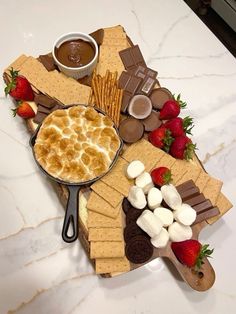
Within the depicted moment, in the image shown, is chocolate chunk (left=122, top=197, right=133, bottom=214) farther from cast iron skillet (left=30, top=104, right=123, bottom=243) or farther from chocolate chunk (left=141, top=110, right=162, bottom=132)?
chocolate chunk (left=141, top=110, right=162, bottom=132)

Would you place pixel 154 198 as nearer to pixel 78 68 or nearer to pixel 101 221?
pixel 101 221

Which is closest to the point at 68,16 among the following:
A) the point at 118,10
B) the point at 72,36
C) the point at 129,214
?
the point at 118,10

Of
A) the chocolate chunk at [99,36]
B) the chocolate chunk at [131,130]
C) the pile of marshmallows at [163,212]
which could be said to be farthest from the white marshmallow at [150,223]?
the chocolate chunk at [99,36]

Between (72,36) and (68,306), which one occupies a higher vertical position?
(72,36)

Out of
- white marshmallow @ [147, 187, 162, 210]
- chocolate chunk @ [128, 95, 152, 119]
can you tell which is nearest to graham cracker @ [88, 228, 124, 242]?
white marshmallow @ [147, 187, 162, 210]

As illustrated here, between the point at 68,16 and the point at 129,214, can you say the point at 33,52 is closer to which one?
the point at 68,16

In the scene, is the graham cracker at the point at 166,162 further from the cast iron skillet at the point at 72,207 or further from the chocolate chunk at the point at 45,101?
the chocolate chunk at the point at 45,101
